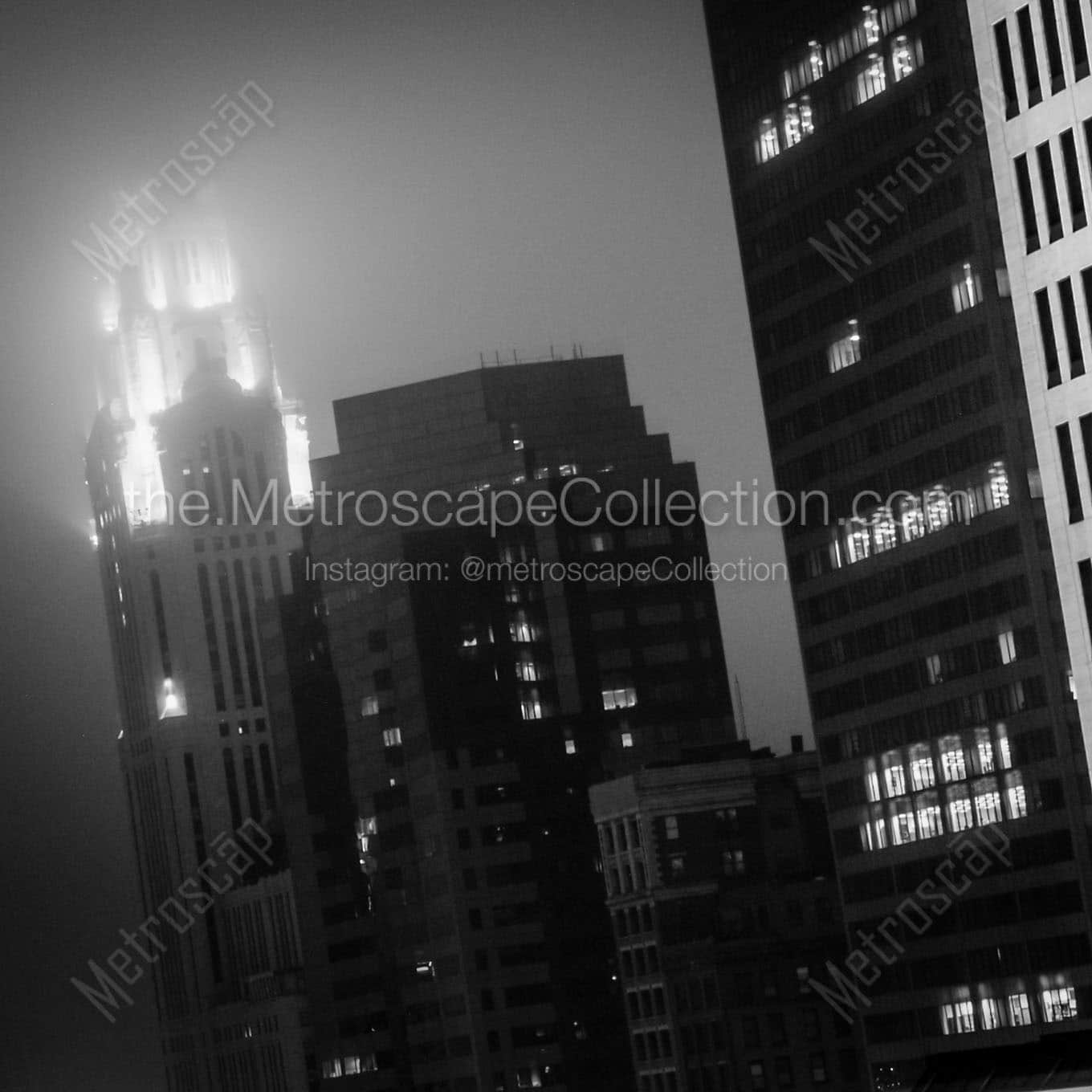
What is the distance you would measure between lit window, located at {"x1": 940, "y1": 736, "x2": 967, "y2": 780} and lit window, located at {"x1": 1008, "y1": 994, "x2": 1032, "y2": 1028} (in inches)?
649

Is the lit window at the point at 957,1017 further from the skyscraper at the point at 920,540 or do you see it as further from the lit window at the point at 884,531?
the lit window at the point at 884,531

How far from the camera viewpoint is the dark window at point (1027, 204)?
240 feet

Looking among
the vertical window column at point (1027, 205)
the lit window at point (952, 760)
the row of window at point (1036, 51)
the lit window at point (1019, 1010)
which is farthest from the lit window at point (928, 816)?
the row of window at point (1036, 51)

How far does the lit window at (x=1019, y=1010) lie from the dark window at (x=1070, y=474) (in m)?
109

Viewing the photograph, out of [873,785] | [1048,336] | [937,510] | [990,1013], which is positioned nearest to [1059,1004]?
[990,1013]

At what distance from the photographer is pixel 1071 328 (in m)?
71.6

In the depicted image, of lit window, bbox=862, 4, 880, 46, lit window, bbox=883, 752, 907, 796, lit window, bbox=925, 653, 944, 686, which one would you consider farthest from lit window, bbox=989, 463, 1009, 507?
lit window, bbox=862, 4, 880, 46

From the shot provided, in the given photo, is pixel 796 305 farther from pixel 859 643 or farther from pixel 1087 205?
pixel 1087 205

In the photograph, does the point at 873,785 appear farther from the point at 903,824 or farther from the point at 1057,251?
the point at 1057,251

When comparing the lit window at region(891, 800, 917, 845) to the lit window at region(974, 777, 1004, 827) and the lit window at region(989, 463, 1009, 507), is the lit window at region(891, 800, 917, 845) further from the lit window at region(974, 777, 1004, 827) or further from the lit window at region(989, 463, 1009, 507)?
the lit window at region(989, 463, 1009, 507)

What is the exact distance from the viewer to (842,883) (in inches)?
7608

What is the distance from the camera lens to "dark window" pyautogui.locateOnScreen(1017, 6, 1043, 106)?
7312cm

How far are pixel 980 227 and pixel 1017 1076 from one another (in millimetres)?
94021

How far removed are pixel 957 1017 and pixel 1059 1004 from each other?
1068cm
